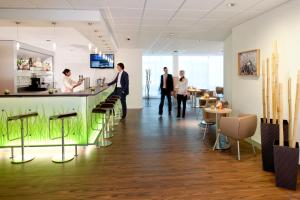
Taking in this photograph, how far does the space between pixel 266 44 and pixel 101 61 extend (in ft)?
25.1

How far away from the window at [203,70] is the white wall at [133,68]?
5437 mm

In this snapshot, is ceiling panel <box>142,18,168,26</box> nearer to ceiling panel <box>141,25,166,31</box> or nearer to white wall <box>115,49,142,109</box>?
ceiling panel <box>141,25,166,31</box>

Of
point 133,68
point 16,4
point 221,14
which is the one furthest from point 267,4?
point 133,68

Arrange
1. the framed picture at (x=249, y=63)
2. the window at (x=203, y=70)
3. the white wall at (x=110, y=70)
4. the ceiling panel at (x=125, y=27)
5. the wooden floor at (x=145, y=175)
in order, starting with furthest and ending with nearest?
1. the window at (x=203, y=70)
2. the white wall at (x=110, y=70)
3. the ceiling panel at (x=125, y=27)
4. the framed picture at (x=249, y=63)
5. the wooden floor at (x=145, y=175)

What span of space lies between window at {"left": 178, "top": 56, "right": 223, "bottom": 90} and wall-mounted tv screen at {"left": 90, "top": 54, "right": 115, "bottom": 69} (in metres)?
6.13

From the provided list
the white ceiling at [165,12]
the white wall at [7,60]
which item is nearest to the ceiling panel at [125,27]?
the white ceiling at [165,12]

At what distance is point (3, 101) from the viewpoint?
472 cm

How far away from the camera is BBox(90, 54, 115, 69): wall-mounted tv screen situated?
10987 millimetres

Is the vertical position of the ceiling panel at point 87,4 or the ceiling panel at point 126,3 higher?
the ceiling panel at point 87,4

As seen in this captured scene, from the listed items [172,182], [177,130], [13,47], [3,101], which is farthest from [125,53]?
[172,182]

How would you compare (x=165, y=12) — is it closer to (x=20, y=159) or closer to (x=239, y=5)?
(x=239, y=5)

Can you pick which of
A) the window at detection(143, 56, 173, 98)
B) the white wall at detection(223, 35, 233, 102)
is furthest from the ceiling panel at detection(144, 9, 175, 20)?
the window at detection(143, 56, 173, 98)

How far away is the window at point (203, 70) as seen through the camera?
52.7 feet

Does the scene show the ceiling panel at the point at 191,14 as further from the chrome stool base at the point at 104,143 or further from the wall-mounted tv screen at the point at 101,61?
the wall-mounted tv screen at the point at 101,61
